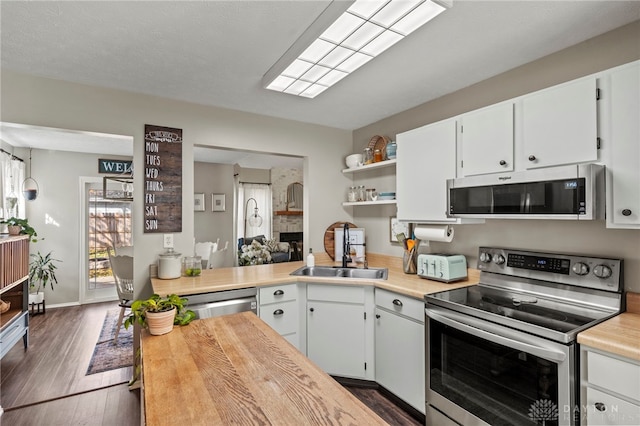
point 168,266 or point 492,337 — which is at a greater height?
point 168,266

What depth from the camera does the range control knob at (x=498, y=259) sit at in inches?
86.8

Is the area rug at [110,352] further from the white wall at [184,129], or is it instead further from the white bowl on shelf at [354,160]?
the white bowl on shelf at [354,160]

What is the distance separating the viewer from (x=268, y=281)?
2514 millimetres

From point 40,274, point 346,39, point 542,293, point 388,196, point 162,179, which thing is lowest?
point 40,274

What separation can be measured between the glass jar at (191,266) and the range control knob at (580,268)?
2633 millimetres

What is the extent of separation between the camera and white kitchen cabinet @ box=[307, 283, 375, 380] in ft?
8.32

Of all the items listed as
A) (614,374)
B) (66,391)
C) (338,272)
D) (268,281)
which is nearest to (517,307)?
(614,374)

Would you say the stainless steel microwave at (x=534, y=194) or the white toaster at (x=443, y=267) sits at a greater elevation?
the stainless steel microwave at (x=534, y=194)

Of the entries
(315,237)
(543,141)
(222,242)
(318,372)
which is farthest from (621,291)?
(222,242)

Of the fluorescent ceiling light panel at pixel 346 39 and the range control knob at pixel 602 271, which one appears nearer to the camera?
the fluorescent ceiling light panel at pixel 346 39

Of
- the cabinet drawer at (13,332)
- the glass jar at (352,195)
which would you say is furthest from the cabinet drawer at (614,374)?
the cabinet drawer at (13,332)

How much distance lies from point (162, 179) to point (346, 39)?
6.14 feet

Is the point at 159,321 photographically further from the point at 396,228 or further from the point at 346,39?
the point at 396,228

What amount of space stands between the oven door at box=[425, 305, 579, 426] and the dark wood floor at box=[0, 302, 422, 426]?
0.47 m
